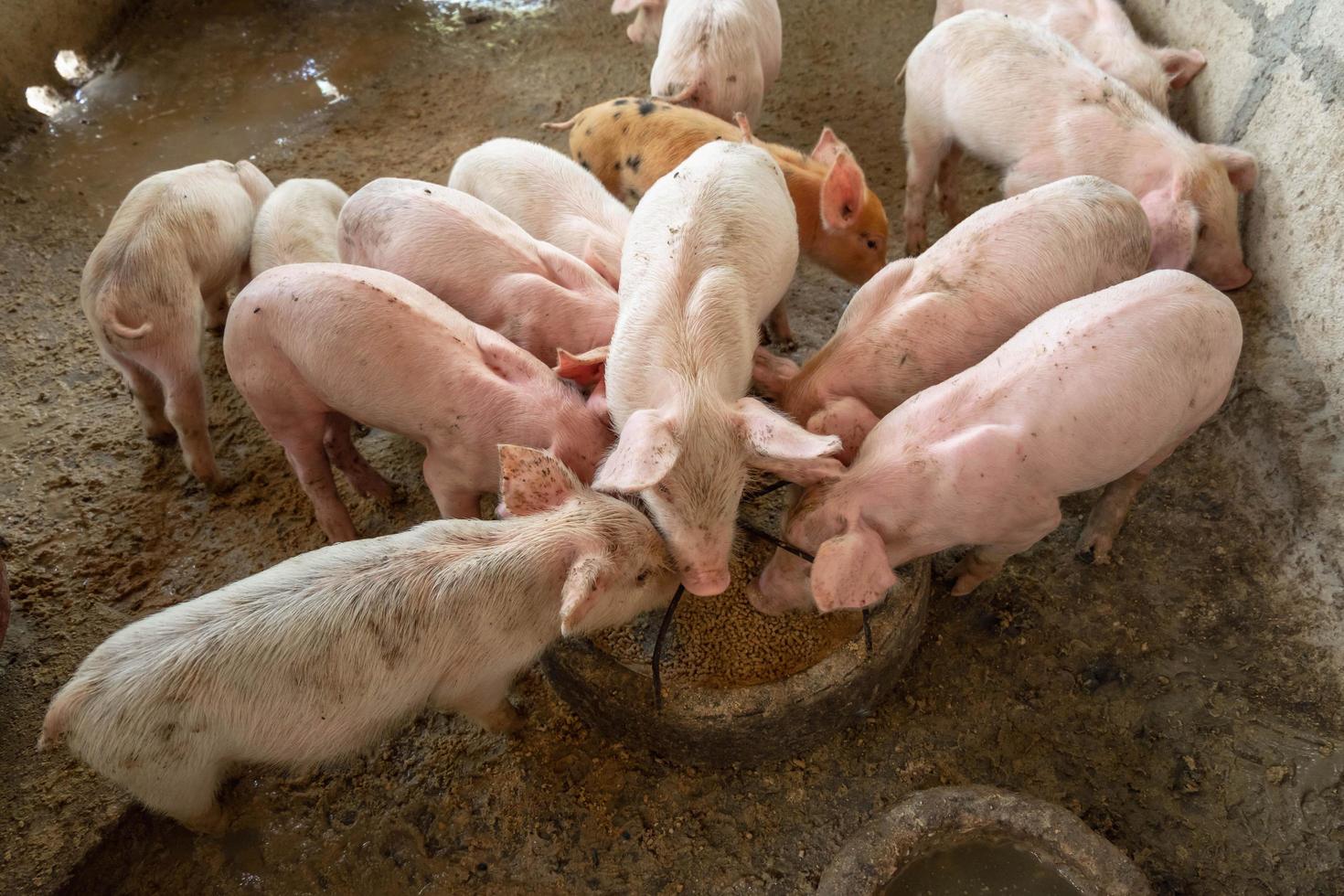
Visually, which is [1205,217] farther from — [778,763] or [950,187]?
[778,763]

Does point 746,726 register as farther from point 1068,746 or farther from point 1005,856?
point 1068,746

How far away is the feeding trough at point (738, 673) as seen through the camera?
2340 millimetres

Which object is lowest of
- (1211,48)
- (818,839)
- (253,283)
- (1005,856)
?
(818,839)

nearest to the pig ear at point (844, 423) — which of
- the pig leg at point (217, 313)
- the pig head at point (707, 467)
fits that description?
the pig head at point (707, 467)

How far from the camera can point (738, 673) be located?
248 centimetres

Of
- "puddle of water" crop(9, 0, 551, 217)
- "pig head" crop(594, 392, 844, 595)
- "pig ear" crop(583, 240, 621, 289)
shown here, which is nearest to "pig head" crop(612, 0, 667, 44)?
"puddle of water" crop(9, 0, 551, 217)

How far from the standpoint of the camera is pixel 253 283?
9.46 ft

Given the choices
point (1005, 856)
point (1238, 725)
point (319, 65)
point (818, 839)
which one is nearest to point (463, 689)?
point (818, 839)

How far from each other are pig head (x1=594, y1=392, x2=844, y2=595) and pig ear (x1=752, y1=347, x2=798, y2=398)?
535 millimetres

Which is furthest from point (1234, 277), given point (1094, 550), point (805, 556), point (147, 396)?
point (147, 396)

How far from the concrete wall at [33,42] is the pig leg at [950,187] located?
558 centimetres

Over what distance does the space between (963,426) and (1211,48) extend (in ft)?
8.38

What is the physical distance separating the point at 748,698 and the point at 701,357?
965mm

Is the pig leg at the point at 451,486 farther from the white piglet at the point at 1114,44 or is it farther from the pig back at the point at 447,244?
the white piglet at the point at 1114,44
